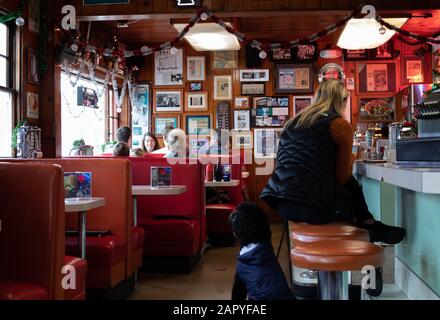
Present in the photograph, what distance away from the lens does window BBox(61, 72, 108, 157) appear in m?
6.44

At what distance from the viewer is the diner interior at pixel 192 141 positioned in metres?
2.37

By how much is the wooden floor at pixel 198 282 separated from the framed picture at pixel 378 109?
3.80 meters

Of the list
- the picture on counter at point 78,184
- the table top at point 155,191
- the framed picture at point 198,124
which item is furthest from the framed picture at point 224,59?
the picture on counter at point 78,184

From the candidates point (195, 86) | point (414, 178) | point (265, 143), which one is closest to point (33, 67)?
point (195, 86)

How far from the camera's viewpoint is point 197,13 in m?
5.47

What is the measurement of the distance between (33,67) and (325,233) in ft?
13.7

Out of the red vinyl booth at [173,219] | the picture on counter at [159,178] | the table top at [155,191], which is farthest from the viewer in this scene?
the red vinyl booth at [173,219]

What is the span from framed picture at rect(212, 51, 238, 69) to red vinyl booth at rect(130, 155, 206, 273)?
3743 mm

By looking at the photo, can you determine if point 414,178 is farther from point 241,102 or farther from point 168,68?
point 168,68

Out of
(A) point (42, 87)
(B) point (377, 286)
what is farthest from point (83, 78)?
(B) point (377, 286)

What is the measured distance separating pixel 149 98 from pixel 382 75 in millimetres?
3950

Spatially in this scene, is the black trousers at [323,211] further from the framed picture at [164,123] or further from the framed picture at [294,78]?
the framed picture at [164,123]

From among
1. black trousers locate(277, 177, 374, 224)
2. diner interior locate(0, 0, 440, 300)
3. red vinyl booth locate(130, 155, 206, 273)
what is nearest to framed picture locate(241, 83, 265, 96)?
diner interior locate(0, 0, 440, 300)

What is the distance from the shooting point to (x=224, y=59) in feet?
27.3
